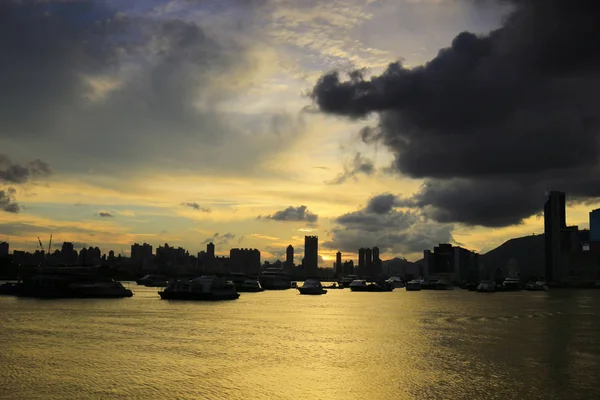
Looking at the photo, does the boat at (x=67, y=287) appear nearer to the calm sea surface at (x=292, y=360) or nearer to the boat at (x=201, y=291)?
the boat at (x=201, y=291)

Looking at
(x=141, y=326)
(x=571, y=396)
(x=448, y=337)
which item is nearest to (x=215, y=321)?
(x=141, y=326)

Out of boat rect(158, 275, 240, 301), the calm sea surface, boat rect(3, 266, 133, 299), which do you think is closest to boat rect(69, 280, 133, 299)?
boat rect(3, 266, 133, 299)

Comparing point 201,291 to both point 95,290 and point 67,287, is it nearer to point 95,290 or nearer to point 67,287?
point 95,290

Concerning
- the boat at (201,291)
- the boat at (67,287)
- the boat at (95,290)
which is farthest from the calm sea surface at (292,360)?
the boat at (67,287)

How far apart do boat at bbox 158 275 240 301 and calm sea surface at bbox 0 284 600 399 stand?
6392cm

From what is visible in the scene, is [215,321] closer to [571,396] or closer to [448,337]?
[448,337]

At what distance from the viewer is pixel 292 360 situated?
46188mm

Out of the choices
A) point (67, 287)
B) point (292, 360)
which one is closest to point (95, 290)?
point (67, 287)

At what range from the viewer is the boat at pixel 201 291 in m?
142

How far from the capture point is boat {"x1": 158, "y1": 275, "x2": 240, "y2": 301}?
142250mm

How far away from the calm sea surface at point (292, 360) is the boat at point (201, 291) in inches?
2517

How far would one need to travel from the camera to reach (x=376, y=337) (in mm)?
63625

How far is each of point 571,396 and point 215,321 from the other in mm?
55719

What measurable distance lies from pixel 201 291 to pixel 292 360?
102m
